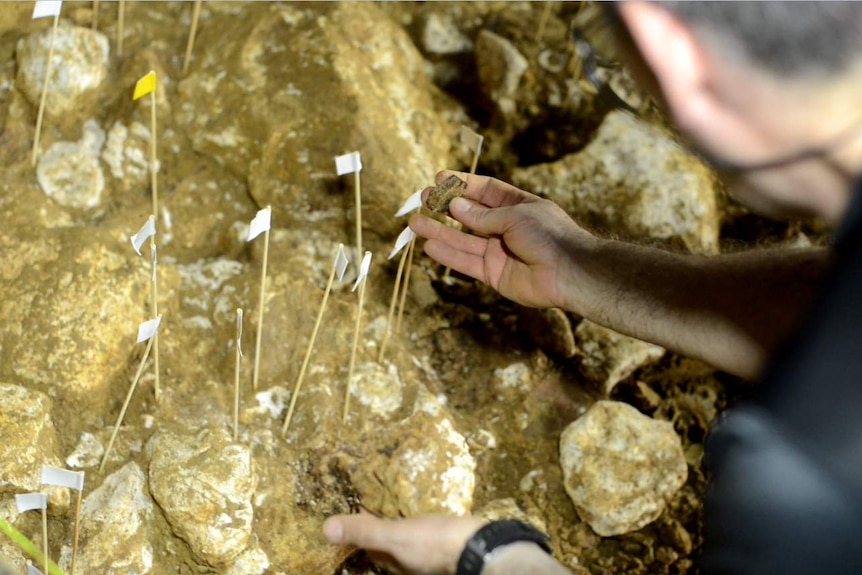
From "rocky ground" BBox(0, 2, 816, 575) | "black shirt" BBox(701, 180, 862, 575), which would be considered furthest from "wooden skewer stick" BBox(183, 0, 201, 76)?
"black shirt" BBox(701, 180, 862, 575)

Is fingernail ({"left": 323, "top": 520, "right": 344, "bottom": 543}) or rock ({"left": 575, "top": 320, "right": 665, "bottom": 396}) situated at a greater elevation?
fingernail ({"left": 323, "top": 520, "right": 344, "bottom": 543})

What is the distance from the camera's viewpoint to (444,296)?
190cm

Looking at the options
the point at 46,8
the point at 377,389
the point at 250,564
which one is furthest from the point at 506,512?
the point at 46,8

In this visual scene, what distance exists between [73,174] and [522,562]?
1.29 metres

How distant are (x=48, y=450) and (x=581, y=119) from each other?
148 cm

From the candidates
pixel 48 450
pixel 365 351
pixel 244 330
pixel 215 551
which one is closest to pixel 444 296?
pixel 365 351

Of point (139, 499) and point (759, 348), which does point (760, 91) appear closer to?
point (759, 348)

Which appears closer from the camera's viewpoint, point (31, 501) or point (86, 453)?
point (31, 501)

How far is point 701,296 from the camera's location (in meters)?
1.32

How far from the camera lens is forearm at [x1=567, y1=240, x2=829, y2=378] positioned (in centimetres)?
120

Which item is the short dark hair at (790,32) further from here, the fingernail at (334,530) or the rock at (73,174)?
the rock at (73,174)

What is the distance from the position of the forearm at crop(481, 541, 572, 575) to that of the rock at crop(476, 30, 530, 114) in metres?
1.37

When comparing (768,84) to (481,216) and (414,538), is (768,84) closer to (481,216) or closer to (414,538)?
(414,538)

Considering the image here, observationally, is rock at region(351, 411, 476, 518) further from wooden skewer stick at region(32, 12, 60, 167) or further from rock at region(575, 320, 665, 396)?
wooden skewer stick at region(32, 12, 60, 167)
